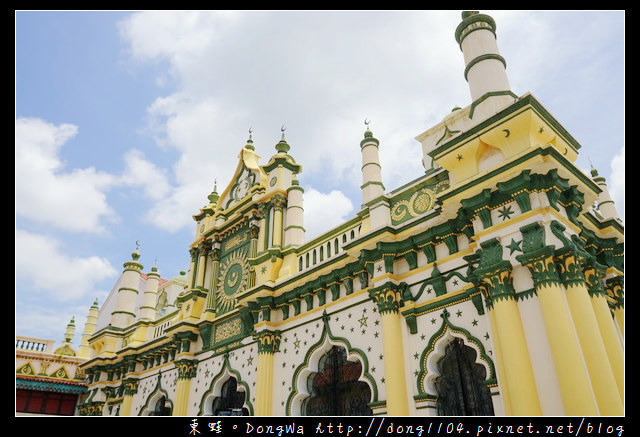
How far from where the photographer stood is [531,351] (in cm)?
680

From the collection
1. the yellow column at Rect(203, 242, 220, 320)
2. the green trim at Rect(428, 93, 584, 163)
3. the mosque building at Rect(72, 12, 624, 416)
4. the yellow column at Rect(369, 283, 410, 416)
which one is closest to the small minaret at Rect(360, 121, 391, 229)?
the mosque building at Rect(72, 12, 624, 416)

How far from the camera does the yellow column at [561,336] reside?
5.96 metres

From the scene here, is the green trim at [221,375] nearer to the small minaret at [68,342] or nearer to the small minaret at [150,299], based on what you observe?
the small minaret at [150,299]

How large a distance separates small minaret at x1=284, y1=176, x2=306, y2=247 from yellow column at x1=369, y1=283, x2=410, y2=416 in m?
3.92

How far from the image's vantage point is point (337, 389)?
1030cm

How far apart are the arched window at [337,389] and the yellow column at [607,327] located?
179 inches

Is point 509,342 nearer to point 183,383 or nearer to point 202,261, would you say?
point 183,383

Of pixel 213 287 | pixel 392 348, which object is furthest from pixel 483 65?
pixel 213 287

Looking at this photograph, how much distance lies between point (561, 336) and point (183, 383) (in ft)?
36.6

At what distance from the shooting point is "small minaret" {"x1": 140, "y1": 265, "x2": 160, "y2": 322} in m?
18.7

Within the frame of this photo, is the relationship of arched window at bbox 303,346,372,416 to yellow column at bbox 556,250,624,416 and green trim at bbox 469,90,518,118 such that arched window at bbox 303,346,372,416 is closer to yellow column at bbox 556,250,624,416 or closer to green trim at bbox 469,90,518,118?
yellow column at bbox 556,250,624,416

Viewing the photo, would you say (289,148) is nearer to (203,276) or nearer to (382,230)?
(203,276)
